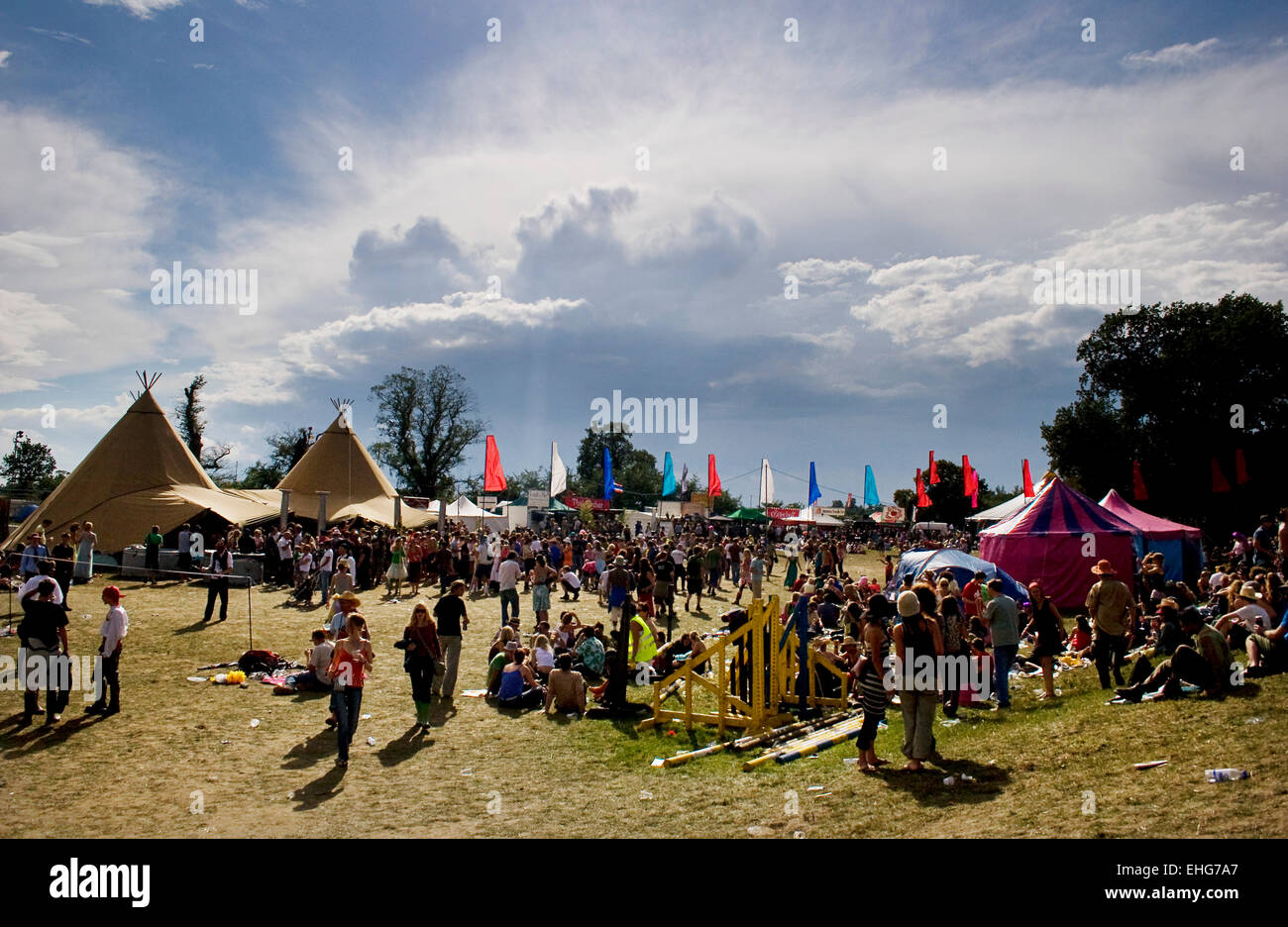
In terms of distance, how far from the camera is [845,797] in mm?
6961

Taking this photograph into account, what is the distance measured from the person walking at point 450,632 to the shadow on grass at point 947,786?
5.98 metres

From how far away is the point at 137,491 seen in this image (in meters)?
25.0

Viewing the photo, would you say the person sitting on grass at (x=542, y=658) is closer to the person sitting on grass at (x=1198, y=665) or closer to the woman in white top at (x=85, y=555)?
the person sitting on grass at (x=1198, y=665)

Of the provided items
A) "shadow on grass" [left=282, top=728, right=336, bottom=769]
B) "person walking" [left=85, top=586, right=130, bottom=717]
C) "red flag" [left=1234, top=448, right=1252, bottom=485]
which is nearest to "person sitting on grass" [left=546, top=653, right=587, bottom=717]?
"shadow on grass" [left=282, top=728, right=336, bottom=769]

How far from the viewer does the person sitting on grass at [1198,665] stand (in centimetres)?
830

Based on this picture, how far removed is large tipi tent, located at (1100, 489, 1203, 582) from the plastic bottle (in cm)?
1579

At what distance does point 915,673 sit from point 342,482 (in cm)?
2907

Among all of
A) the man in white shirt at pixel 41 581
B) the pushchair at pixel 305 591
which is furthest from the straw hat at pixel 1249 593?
the pushchair at pixel 305 591

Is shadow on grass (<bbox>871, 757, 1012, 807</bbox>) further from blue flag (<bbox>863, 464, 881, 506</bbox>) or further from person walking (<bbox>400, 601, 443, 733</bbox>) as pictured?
blue flag (<bbox>863, 464, 881, 506</bbox>)

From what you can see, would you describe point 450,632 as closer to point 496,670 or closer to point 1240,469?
point 496,670
